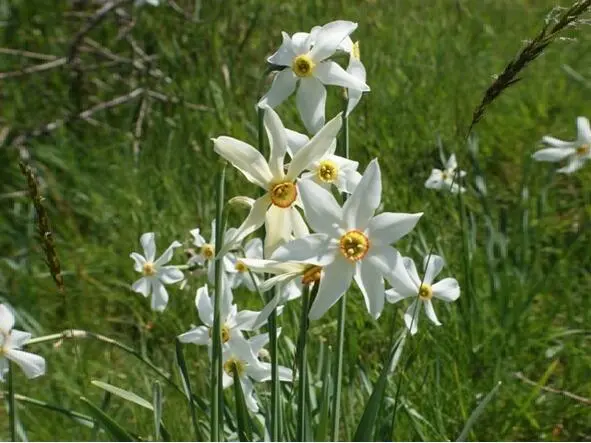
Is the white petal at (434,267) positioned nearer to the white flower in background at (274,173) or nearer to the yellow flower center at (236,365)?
the yellow flower center at (236,365)

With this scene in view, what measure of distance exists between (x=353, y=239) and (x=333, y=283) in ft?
0.19

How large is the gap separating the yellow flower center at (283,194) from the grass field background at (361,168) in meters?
0.52

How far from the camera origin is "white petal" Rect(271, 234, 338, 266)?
113 cm

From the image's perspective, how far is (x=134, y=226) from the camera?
121 inches

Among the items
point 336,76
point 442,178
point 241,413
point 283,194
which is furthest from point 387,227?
point 442,178

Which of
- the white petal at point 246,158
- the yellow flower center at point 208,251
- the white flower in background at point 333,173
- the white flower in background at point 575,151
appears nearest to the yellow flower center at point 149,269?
the yellow flower center at point 208,251

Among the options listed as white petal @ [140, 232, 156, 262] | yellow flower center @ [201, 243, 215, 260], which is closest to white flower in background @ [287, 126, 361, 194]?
yellow flower center @ [201, 243, 215, 260]

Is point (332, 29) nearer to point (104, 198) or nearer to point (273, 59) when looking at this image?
point (273, 59)

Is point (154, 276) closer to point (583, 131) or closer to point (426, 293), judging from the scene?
point (426, 293)

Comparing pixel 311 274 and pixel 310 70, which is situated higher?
pixel 310 70

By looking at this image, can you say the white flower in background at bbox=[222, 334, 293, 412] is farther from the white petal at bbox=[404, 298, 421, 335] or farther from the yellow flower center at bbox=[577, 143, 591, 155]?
the yellow flower center at bbox=[577, 143, 591, 155]

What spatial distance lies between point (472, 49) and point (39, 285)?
1.77 metres

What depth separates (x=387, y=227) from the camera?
1.18 meters

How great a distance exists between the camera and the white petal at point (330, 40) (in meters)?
1.36
